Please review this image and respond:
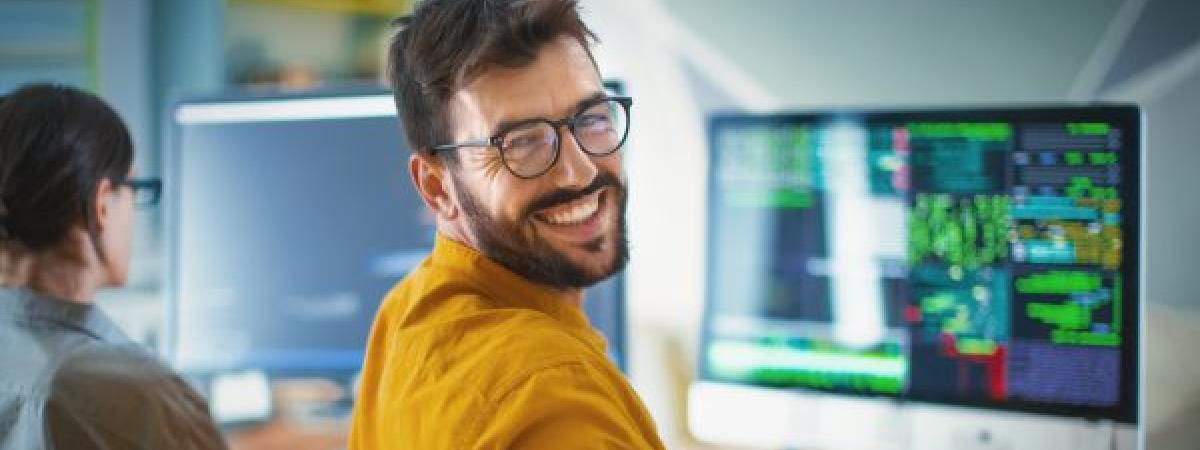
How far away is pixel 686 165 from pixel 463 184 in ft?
2.97

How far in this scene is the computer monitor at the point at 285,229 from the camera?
185 centimetres

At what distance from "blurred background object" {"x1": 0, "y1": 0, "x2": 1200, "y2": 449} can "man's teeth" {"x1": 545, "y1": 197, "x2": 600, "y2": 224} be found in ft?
1.92

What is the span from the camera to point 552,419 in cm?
90

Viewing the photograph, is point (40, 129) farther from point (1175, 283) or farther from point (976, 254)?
point (1175, 283)

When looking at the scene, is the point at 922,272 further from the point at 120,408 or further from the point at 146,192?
the point at 146,192

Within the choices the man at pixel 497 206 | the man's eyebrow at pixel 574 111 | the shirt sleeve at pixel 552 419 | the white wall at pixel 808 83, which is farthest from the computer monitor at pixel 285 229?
the shirt sleeve at pixel 552 419

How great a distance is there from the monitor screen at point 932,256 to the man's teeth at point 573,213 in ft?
1.82

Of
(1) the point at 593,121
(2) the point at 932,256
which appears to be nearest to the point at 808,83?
(2) the point at 932,256

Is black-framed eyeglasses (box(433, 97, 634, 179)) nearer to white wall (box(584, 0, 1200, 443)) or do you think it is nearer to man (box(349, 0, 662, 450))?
man (box(349, 0, 662, 450))

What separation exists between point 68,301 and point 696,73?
41.7 inches

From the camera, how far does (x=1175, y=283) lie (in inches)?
63.3

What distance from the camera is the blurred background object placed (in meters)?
1.61

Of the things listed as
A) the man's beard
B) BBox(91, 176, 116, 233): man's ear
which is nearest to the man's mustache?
the man's beard

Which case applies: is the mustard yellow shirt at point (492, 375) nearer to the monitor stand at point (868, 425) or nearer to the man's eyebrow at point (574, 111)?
the man's eyebrow at point (574, 111)
